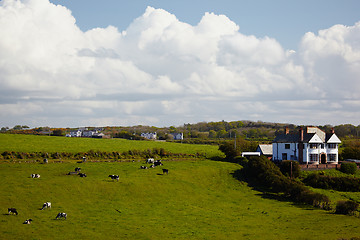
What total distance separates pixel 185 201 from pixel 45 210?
23071 mm

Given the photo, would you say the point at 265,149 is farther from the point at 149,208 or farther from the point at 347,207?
the point at 149,208

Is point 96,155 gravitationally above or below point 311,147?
below

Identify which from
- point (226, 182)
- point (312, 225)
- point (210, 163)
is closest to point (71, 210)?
point (312, 225)

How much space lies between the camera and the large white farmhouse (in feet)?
315

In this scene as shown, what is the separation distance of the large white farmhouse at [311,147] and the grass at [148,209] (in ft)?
84.9

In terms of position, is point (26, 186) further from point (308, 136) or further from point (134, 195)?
point (308, 136)

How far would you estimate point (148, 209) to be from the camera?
55094mm

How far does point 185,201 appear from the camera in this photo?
62.0 meters

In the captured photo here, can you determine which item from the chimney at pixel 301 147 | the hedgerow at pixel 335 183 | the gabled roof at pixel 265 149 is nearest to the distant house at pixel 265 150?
the gabled roof at pixel 265 149

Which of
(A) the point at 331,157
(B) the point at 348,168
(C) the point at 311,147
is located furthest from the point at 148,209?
(A) the point at 331,157

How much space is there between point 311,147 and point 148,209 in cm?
5709

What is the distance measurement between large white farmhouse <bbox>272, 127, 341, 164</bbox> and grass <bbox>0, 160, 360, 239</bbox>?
25.9m

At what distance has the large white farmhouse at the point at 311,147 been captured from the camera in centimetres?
9588

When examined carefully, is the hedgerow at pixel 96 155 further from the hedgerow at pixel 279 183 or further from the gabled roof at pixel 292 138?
the hedgerow at pixel 279 183
